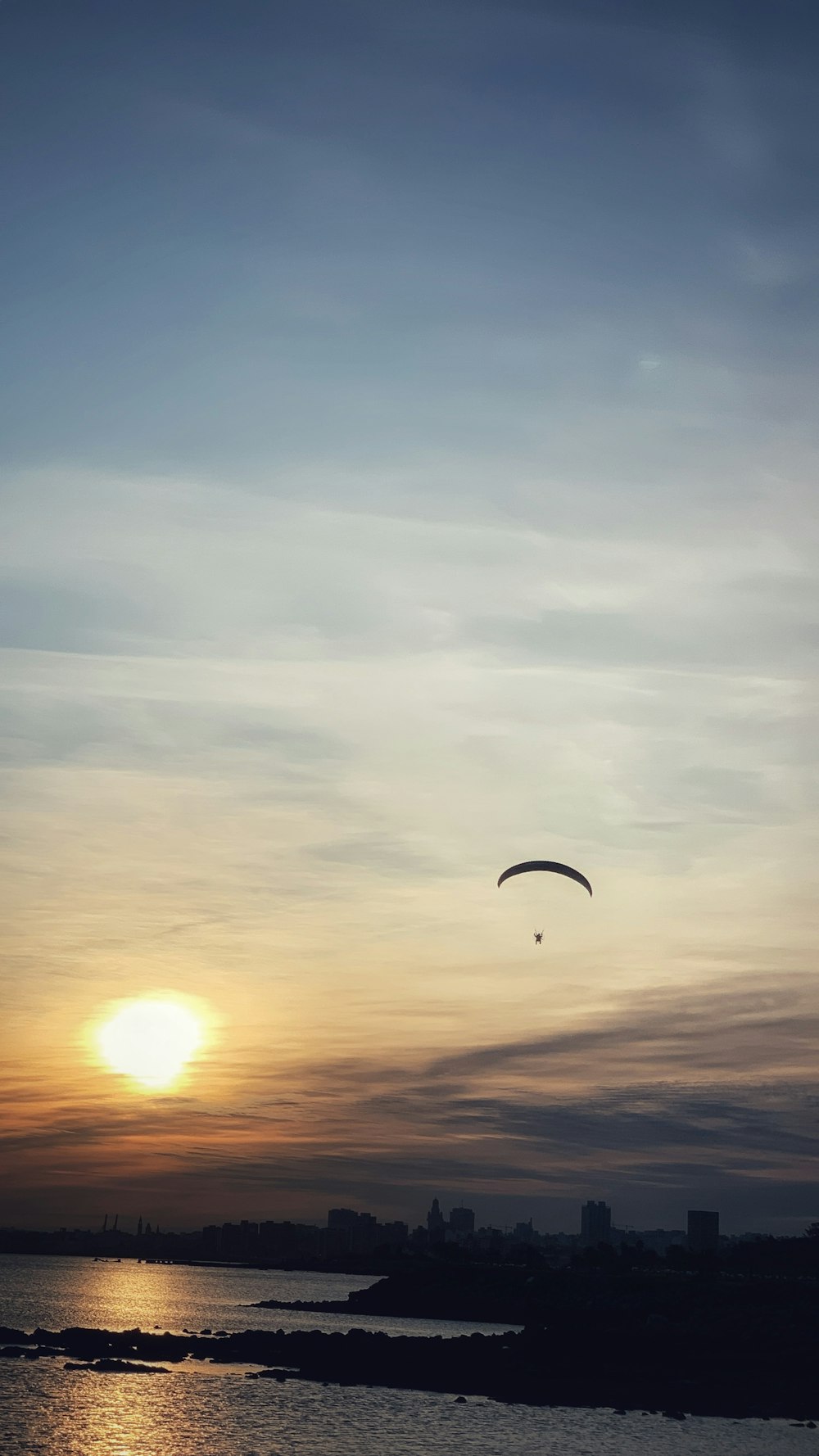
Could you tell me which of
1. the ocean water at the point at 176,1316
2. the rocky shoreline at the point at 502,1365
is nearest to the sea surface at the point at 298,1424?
the rocky shoreline at the point at 502,1365

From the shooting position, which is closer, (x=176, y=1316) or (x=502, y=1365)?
(x=502, y=1365)

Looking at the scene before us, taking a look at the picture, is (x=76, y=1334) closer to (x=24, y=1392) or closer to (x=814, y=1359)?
(x=24, y=1392)

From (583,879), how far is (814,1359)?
29.2 meters

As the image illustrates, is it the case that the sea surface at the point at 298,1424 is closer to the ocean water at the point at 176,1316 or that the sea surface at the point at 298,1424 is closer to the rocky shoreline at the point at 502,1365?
the rocky shoreline at the point at 502,1365

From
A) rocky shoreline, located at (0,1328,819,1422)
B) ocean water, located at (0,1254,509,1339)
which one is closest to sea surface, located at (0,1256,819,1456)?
rocky shoreline, located at (0,1328,819,1422)

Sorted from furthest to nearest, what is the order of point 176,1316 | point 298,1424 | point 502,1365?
point 176,1316 < point 502,1365 < point 298,1424

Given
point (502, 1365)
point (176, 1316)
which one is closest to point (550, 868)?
point (502, 1365)

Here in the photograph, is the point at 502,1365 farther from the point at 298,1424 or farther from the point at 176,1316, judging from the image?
the point at 176,1316

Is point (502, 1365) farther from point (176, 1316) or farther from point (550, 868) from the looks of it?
point (176, 1316)

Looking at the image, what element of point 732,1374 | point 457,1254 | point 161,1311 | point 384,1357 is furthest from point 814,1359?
point 457,1254

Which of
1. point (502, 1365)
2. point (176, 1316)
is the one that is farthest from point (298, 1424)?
point (176, 1316)

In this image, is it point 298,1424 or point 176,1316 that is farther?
point 176,1316

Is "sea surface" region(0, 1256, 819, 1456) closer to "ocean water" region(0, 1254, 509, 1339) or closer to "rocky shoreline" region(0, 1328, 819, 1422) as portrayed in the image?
"rocky shoreline" region(0, 1328, 819, 1422)

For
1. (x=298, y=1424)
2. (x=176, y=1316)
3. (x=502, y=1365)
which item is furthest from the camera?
(x=176, y=1316)
